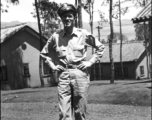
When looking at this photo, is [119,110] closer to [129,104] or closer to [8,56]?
[129,104]

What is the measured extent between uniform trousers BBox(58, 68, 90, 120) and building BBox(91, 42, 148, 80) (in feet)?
119

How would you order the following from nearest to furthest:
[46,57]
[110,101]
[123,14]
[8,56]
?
[46,57], [110,101], [8,56], [123,14]

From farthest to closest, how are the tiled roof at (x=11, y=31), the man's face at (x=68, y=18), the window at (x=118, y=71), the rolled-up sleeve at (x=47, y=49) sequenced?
the window at (x=118, y=71)
the tiled roof at (x=11, y=31)
the rolled-up sleeve at (x=47, y=49)
the man's face at (x=68, y=18)

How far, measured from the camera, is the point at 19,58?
28.4 m

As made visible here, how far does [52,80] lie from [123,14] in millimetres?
16589

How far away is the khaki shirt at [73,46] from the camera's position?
15.9ft

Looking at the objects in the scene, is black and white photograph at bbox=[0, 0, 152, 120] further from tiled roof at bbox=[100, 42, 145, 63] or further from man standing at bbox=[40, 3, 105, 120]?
tiled roof at bbox=[100, 42, 145, 63]

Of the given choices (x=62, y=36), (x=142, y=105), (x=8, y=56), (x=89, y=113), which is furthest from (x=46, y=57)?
(x=8, y=56)

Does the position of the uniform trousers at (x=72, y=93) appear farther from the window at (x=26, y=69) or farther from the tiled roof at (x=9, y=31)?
the window at (x=26, y=69)

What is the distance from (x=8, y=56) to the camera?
2739cm

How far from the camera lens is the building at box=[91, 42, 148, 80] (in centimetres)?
4081

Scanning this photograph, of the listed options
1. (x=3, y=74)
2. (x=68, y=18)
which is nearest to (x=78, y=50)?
(x=68, y=18)

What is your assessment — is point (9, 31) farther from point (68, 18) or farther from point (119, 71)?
point (68, 18)

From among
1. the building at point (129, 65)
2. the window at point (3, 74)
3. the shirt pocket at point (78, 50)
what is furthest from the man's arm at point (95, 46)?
the building at point (129, 65)
